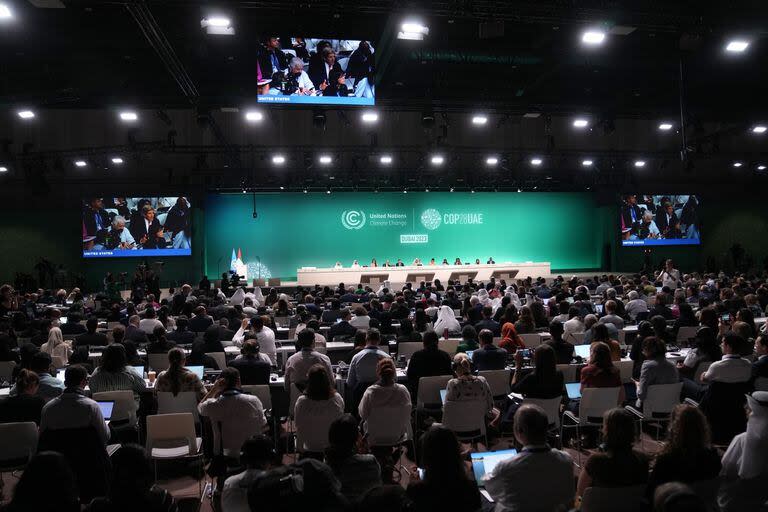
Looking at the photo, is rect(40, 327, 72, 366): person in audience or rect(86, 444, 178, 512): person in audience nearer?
rect(86, 444, 178, 512): person in audience

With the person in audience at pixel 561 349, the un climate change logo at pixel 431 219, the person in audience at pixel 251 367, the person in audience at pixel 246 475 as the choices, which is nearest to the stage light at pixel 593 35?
the person in audience at pixel 561 349

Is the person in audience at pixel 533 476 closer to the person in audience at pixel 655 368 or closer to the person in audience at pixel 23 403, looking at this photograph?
the person in audience at pixel 655 368

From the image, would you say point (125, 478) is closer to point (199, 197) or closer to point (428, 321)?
point (428, 321)

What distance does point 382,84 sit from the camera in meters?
15.8

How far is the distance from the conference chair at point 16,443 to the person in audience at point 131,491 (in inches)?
83.1

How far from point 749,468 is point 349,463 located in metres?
2.45

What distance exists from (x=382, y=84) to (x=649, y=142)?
1276cm

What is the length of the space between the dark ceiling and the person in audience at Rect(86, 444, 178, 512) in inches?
285

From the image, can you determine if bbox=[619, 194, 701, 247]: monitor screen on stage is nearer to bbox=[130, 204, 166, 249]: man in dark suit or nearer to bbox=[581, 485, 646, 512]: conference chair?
bbox=[130, 204, 166, 249]: man in dark suit

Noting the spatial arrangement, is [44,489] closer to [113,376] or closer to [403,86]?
[113,376]

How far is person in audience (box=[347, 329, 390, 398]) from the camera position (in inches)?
235

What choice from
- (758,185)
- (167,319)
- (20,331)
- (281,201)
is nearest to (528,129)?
(281,201)

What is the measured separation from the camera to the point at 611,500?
293 centimetres

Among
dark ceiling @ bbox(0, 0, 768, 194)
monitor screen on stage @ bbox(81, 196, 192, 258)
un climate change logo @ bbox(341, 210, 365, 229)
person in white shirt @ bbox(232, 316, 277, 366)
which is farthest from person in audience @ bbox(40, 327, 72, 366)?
un climate change logo @ bbox(341, 210, 365, 229)
